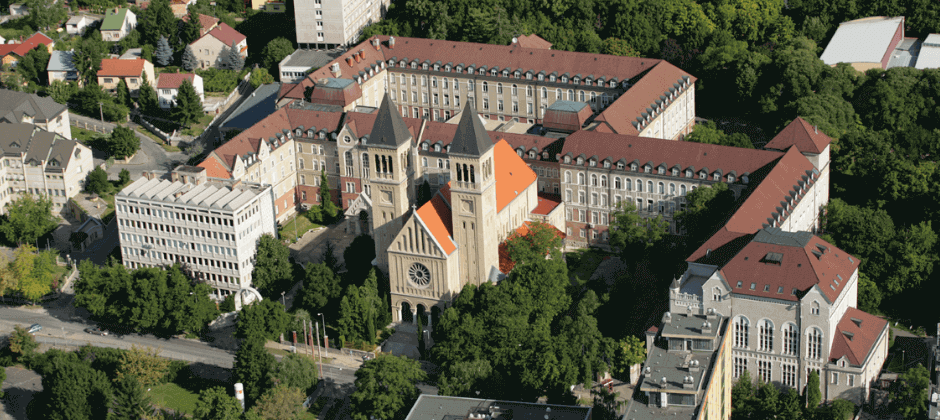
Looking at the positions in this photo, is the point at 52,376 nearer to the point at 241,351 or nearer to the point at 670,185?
the point at 241,351

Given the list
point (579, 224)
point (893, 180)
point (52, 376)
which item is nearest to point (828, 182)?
point (893, 180)

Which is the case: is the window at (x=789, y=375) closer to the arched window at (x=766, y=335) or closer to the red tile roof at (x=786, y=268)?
the arched window at (x=766, y=335)

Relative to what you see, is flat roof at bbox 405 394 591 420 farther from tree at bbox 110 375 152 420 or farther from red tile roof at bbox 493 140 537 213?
red tile roof at bbox 493 140 537 213

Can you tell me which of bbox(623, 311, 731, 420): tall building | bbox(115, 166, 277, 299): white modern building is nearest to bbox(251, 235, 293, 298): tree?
bbox(115, 166, 277, 299): white modern building

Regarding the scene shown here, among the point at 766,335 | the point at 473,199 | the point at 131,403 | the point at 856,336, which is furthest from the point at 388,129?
the point at 856,336

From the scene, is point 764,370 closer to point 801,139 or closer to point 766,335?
point 766,335

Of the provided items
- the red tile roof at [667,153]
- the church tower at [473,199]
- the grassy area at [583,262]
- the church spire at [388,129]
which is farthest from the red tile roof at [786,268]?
the church spire at [388,129]
